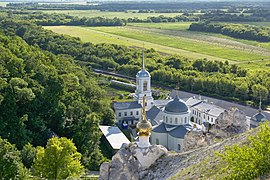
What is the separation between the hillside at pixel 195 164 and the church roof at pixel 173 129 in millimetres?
23242

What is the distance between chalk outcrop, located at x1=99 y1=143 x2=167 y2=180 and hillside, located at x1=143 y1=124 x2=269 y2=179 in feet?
0.91

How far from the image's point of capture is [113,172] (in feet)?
55.9

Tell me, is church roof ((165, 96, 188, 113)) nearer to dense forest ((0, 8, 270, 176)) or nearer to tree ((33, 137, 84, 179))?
dense forest ((0, 8, 270, 176))

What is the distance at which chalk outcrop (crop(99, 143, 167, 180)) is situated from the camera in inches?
669

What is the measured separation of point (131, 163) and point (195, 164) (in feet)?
8.90

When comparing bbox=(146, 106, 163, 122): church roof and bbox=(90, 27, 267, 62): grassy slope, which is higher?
bbox=(146, 106, 163, 122): church roof

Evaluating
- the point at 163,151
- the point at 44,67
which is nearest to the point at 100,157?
the point at 44,67

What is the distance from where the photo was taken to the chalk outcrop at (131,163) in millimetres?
17000

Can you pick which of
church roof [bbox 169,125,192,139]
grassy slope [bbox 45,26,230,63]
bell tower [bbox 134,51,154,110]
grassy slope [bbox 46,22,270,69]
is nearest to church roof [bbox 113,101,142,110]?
bell tower [bbox 134,51,154,110]

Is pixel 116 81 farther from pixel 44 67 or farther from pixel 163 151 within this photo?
pixel 163 151

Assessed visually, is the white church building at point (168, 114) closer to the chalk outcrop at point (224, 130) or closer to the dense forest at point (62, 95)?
the dense forest at point (62, 95)

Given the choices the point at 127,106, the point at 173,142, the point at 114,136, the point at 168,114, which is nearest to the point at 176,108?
the point at 168,114

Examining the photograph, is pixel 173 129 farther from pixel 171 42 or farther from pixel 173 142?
pixel 171 42

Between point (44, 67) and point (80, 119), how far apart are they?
358 inches
